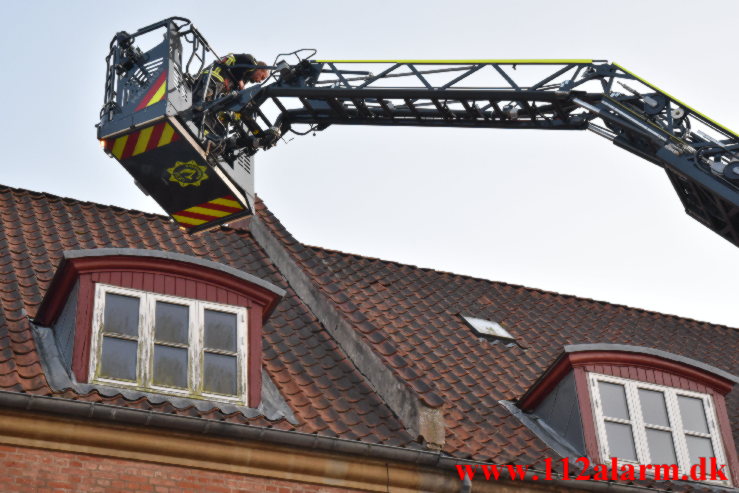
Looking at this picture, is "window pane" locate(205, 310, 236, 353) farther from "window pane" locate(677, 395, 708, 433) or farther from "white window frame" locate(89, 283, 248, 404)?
"window pane" locate(677, 395, 708, 433)

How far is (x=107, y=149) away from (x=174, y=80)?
1080 millimetres

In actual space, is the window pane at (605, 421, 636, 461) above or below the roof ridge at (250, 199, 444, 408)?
below

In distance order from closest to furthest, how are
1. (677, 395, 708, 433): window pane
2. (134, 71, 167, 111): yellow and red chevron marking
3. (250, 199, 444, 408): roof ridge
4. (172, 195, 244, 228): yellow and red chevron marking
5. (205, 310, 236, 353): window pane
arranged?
(205, 310, 236, 353): window pane, (250, 199, 444, 408): roof ridge, (134, 71, 167, 111): yellow and red chevron marking, (677, 395, 708, 433): window pane, (172, 195, 244, 228): yellow and red chevron marking

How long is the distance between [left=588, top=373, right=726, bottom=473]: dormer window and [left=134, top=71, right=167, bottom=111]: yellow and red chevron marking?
5775mm

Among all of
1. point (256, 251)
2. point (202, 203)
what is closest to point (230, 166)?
point (202, 203)

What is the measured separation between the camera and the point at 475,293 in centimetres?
1944

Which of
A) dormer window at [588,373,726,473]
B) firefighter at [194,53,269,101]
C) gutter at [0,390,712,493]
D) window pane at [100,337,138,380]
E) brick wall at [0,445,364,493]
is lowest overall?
brick wall at [0,445,364,493]

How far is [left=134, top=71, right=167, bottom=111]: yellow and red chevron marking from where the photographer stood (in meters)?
14.4

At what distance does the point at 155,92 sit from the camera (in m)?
14.5

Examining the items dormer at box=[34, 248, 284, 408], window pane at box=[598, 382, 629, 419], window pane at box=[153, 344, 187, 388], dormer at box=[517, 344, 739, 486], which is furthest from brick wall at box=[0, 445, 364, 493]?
window pane at box=[598, 382, 629, 419]

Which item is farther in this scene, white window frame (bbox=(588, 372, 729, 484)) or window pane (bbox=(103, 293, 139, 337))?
white window frame (bbox=(588, 372, 729, 484))

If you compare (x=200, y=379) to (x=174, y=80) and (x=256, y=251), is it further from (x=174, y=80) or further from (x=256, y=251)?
(x=256, y=251)

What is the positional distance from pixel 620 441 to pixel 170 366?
507 centimetres

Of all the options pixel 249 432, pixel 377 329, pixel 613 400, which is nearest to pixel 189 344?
pixel 249 432
